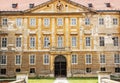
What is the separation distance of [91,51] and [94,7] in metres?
6.69

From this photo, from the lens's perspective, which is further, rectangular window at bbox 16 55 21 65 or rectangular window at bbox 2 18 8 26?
rectangular window at bbox 2 18 8 26

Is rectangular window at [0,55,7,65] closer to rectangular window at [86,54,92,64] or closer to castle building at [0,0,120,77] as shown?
castle building at [0,0,120,77]

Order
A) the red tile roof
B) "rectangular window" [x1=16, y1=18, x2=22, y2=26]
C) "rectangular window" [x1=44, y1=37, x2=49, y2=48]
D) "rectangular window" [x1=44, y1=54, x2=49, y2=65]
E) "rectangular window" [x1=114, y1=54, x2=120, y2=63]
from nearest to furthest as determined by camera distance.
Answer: "rectangular window" [x1=114, y1=54, x2=120, y2=63] → "rectangular window" [x1=44, y1=54, x2=49, y2=65] → "rectangular window" [x1=44, y1=37, x2=49, y2=48] → "rectangular window" [x1=16, y1=18, x2=22, y2=26] → the red tile roof

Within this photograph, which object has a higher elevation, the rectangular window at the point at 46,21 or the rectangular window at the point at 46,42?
the rectangular window at the point at 46,21

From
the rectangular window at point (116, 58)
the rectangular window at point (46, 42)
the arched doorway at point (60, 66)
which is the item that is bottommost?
the arched doorway at point (60, 66)

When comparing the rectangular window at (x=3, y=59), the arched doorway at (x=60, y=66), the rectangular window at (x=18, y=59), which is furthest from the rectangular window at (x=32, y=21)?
the rectangular window at (x=3, y=59)

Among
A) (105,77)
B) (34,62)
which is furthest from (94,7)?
(105,77)

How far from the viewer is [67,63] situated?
4478cm

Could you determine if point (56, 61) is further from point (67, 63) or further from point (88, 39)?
point (88, 39)

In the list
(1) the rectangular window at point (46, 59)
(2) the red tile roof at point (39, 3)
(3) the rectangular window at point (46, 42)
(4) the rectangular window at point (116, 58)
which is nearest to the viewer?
(4) the rectangular window at point (116, 58)

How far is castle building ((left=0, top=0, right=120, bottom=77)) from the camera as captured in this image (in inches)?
1759

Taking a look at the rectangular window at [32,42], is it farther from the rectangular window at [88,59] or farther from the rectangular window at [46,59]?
the rectangular window at [88,59]

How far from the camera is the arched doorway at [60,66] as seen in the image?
4488cm

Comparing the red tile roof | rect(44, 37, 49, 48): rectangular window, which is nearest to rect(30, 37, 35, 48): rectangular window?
rect(44, 37, 49, 48): rectangular window
